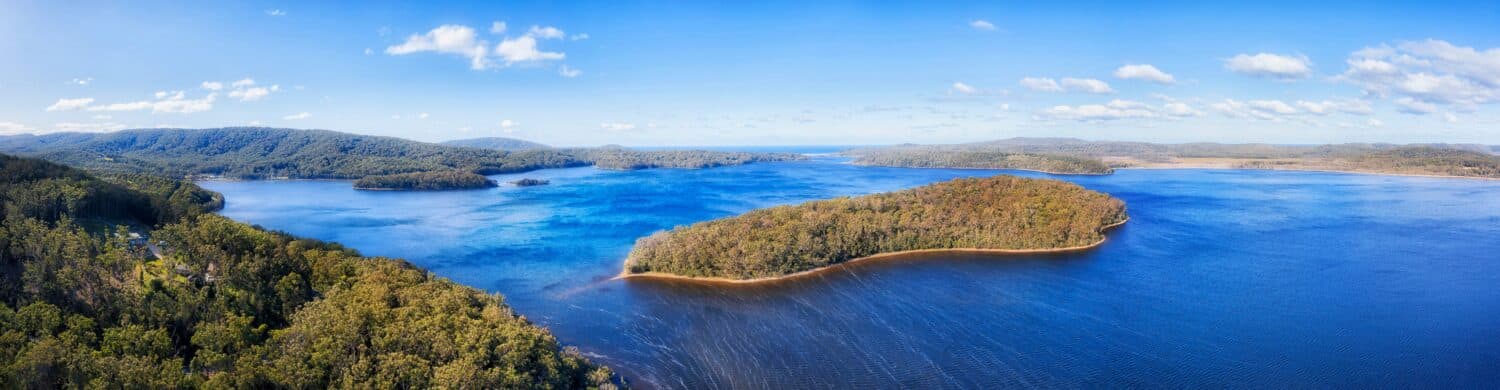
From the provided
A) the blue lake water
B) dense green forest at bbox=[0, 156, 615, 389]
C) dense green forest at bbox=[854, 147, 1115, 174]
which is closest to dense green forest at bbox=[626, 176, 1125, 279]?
the blue lake water

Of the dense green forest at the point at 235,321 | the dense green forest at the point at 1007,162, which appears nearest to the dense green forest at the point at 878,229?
the dense green forest at the point at 235,321

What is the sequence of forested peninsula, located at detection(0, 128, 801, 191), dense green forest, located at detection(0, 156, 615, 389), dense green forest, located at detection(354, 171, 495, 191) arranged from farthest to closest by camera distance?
forested peninsula, located at detection(0, 128, 801, 191)
dense green forest, located at detection(354, 171, 495, 191)
dense green forest, located at detection(0, 156, 615, 389)

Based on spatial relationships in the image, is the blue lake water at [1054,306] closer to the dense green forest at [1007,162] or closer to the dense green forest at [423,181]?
the dense green forest at [423,181]

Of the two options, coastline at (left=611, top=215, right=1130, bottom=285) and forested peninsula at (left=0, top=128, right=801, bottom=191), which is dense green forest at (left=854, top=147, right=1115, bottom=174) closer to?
forested peninsula at (left=0, top=128, right=801, bottom=191)

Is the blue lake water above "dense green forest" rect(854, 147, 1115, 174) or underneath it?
underneath

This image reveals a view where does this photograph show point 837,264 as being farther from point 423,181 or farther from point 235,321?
point 423,181
